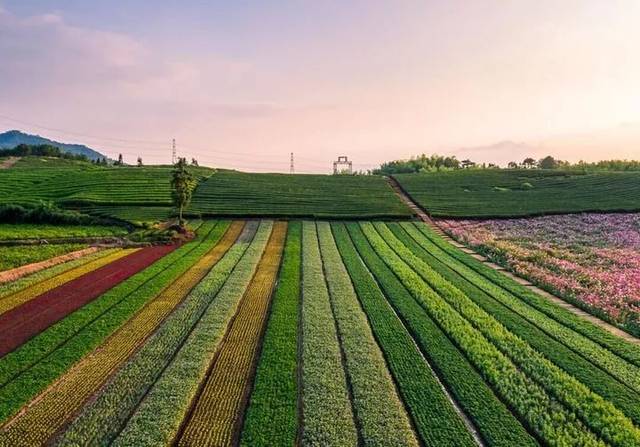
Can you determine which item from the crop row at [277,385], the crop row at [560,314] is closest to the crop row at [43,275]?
the crop row at [277,385]

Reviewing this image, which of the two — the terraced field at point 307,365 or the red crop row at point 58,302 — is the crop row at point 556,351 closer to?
the terraced field at point 307,365

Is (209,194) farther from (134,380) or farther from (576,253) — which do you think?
(134,380)

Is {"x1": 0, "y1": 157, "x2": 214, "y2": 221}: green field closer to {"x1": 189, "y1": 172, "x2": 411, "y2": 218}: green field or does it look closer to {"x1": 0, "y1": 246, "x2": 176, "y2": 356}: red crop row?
{"x1": 189, "y1": 172, "x2": 411, "y2": 218}: green field

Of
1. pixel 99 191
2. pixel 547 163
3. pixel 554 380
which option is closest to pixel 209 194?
pixel 99 191

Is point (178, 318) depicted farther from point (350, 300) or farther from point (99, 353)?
point (350, 300)

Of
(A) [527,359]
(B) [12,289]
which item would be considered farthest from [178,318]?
(A) [527,359]

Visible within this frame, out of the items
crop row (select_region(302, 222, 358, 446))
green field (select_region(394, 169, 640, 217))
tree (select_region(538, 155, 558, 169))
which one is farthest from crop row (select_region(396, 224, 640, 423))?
tree (select_region(538, 155, 558, 169))
